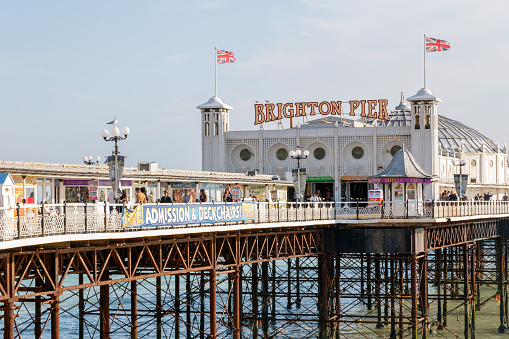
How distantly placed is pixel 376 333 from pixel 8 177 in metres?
32.6

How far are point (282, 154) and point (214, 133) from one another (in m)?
6.62

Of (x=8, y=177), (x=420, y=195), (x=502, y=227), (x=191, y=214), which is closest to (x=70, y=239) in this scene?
(x=8, y=177)

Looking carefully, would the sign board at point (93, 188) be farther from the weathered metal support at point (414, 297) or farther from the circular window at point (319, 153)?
the circular window at point (319, 153)

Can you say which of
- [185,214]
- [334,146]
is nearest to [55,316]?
[185,214]

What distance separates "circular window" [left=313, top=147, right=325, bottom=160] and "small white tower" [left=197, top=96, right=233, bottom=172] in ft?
28.0

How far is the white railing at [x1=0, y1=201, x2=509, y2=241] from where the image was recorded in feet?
80.3

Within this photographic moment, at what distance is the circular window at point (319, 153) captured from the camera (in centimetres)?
8031

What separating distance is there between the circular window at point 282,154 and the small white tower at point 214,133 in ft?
16.6

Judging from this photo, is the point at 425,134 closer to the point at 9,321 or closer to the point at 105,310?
the point at 105,310

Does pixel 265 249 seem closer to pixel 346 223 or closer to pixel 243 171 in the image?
pixel 346 223

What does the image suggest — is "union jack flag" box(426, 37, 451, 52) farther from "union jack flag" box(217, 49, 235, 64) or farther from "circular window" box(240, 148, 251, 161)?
Result: "circular window" box(240, 148, 251, 161)

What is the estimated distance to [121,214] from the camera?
2888cm

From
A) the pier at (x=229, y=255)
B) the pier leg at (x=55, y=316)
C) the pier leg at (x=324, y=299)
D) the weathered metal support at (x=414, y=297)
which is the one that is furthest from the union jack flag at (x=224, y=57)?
the pier leg at (x=55, y=316)

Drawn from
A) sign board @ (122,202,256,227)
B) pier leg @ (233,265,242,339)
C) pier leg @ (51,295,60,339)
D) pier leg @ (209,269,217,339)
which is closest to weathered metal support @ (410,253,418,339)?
sign board @ (122,202,256,227)
